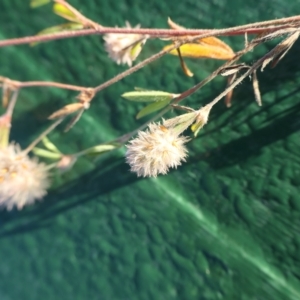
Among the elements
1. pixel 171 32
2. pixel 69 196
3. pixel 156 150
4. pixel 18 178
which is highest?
pixel 69 196

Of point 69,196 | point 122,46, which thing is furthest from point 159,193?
point 122,46

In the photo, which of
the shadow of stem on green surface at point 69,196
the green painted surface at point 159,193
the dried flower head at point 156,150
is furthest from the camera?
the shadow of stem on green surface at point 69,196

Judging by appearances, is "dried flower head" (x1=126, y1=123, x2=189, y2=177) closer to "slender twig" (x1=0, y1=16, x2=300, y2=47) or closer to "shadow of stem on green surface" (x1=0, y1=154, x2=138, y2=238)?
"slender twig" (x1=0, y1=16, x2=300, y2=47)

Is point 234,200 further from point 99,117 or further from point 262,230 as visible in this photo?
point 99,117

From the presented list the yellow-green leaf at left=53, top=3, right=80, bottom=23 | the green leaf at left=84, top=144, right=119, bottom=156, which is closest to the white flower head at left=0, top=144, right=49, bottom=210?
the green leaf at left=84, top=144, right=119, bottom=156

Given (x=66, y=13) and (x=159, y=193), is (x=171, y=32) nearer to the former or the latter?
(x=66, y=13)

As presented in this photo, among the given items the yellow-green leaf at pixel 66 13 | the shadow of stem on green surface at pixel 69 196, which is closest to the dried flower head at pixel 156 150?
the yellow-green leaf at pixel 66 13

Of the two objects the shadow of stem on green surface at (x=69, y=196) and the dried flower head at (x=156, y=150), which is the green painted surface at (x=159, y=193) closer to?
the shadow of stem on green surface at (x=69, y=196)
